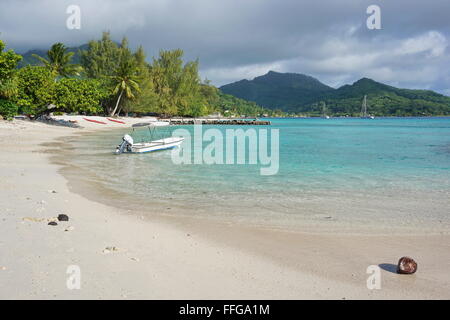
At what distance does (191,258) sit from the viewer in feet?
21.5

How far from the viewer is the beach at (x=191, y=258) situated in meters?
5.18

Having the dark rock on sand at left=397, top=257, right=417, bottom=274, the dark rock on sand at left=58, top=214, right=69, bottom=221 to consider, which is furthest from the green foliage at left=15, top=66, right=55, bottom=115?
the dark rock on sand at left=397, top=257, right=417, bottom=274

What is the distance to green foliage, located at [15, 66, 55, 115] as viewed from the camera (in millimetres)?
53625

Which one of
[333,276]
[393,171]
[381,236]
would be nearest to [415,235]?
[381,236]

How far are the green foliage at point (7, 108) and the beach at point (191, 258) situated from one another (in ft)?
148

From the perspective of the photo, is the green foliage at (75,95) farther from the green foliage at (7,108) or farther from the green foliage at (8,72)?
the green foliage at (7,108)

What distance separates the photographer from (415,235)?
8734 millimetres

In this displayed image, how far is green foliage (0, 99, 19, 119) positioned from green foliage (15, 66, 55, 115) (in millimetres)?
4336

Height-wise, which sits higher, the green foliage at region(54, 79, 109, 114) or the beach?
the green foliage at region(54, 79, 109, 114)

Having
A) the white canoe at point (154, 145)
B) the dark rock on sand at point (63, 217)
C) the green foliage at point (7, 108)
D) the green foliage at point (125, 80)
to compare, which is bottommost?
→ the dark rock on sand at point (63, 217)

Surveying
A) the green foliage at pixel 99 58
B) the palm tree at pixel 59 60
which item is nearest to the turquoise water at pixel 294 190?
the palm tree at pixel 59 60

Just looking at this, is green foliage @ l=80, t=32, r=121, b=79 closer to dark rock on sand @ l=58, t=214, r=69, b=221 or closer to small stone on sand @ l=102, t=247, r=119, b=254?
dark rock on sand @ l=58, t=214, r=69, b=221

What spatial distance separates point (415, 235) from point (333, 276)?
159 inches

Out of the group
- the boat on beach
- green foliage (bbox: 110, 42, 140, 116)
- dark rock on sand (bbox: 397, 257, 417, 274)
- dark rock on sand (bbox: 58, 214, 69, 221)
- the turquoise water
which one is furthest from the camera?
green foliage (bbox: 110, 42, 140, 116)
